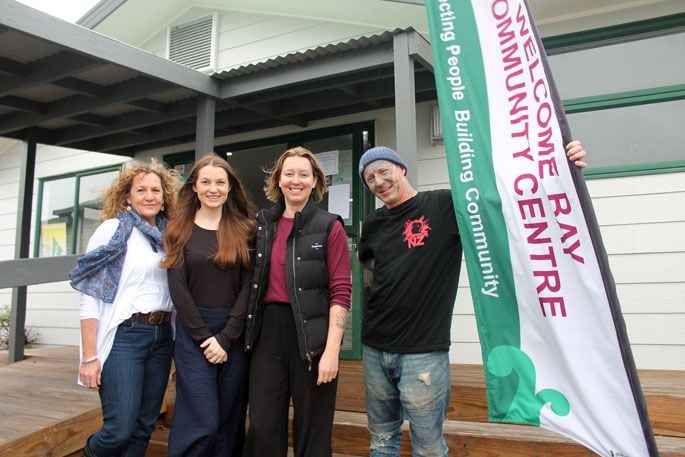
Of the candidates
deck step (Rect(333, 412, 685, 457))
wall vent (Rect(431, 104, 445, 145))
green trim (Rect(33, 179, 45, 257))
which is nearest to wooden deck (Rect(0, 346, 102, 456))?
deck step (Rect(333, 412, 685, 457))

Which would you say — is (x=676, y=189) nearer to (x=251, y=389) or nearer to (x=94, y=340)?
(x=251, y=389)

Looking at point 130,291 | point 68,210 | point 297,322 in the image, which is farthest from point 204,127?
point 68,210

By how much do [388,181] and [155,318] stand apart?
4.21ft

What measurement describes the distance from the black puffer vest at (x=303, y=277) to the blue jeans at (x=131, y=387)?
0.50 m

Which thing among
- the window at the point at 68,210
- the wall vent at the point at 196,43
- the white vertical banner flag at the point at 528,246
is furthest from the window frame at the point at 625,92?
the window at the point at 68,210

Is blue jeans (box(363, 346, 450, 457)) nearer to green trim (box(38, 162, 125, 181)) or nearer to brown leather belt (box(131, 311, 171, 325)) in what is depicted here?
brown leather belt (box(131, 311, 171, 325))

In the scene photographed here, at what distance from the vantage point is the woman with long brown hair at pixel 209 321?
88.7 inches

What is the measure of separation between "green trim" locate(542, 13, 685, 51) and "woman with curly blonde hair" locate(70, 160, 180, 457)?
358 cm

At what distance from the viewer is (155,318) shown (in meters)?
2.41

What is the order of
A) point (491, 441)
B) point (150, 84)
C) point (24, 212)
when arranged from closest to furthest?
point (491, 441)
point (150, 84)
point (24, 212)

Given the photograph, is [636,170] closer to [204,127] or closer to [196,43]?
[204,127]

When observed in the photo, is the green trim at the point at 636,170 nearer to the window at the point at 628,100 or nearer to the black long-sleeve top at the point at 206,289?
the window at the point at 628,100

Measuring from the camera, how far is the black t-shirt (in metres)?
2.14

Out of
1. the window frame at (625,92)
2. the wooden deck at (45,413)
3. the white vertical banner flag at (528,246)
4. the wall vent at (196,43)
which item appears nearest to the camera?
the white vertical banner flag at (528,246)
